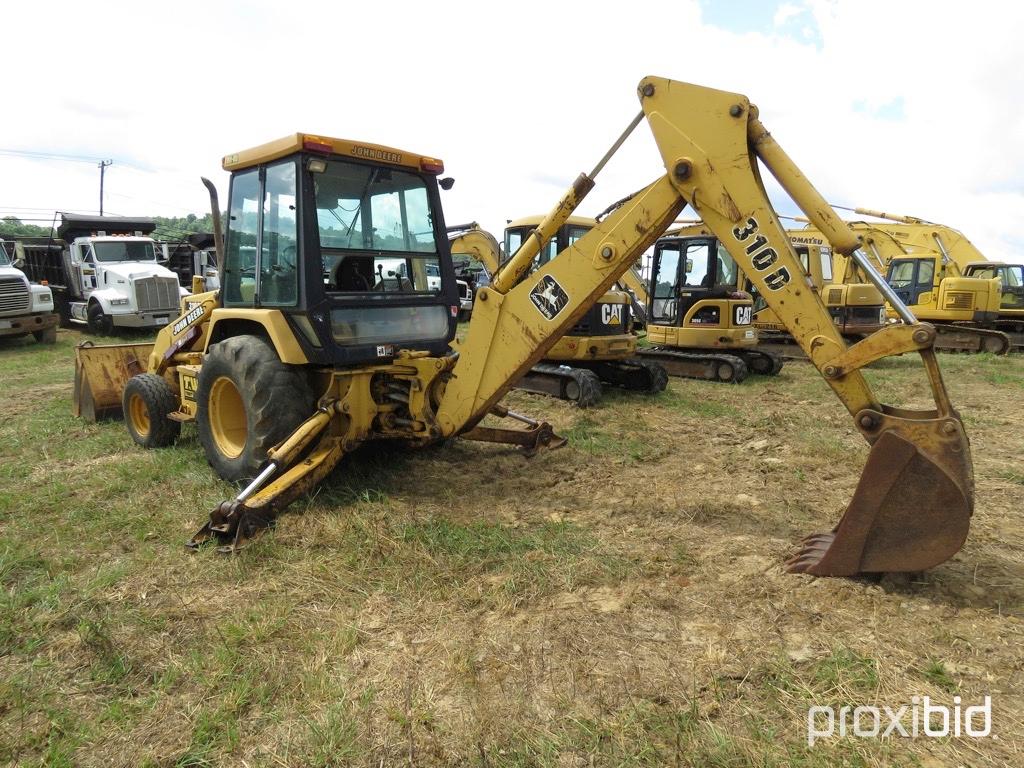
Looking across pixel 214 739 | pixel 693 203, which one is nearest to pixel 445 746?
pixel 214 739

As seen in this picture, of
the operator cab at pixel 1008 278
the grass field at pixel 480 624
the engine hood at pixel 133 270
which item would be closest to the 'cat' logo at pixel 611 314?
the grass field at pixel 480 624

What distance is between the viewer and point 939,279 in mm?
16188

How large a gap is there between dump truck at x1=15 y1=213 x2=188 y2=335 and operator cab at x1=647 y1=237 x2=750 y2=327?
10.7 meters

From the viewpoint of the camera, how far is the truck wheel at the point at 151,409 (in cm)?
607

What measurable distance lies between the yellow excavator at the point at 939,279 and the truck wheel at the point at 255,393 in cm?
1190

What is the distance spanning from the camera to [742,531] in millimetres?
4227

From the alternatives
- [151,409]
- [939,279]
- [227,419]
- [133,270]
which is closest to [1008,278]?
[939,279]

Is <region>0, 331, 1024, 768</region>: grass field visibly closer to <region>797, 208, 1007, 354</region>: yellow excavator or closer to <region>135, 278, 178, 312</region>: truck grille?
<region>135, 278, 178, 312</region>: truck grille

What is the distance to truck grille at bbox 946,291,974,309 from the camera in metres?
14.9

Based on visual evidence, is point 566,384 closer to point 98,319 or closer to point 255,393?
point 255,393

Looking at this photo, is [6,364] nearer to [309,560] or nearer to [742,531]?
[309,560]

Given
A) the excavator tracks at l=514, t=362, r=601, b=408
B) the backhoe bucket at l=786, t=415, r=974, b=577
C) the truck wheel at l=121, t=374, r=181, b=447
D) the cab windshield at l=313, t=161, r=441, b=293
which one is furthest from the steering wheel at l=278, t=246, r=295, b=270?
the excavator tracks at l=514, t=362, r=601, b=408

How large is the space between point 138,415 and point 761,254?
5685 mm

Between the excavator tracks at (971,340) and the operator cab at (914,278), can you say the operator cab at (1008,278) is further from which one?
the excavator tracks at (971,340)
